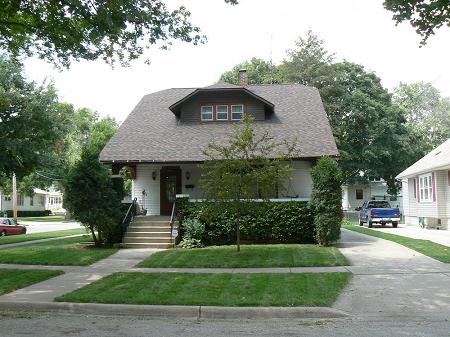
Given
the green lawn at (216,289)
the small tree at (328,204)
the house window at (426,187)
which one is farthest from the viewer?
the house window at (426,187)

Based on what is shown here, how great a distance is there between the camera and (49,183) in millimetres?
68750

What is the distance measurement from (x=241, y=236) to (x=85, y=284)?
8.92 m

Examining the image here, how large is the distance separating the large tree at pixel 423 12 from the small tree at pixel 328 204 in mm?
6758

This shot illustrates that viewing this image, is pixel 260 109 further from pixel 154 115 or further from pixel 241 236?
pixel 241 236

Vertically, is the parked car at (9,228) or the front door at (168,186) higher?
the front door at (168,186)

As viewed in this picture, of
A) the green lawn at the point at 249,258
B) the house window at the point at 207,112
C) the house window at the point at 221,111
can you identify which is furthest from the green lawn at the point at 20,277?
the house window at the point at 221,111

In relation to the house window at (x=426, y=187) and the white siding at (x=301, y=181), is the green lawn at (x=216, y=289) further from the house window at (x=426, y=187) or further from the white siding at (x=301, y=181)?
the house window at (x=426, y=187)

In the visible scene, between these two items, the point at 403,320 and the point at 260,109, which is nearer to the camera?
the point at 403,320

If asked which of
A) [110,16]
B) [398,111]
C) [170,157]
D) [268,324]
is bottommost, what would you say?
[268,324]

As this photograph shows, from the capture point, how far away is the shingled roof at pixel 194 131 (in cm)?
2094

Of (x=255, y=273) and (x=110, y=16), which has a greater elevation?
(x=110, y=16)

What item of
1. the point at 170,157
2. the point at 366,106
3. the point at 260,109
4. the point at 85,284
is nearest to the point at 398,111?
the point at 366,106

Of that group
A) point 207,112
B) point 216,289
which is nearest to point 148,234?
point 207,112

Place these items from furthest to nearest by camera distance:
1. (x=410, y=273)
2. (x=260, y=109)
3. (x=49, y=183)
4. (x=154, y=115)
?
(x=49, y=183), (x=154, y=115), (x=260, y=109), (x=410, y=273)
